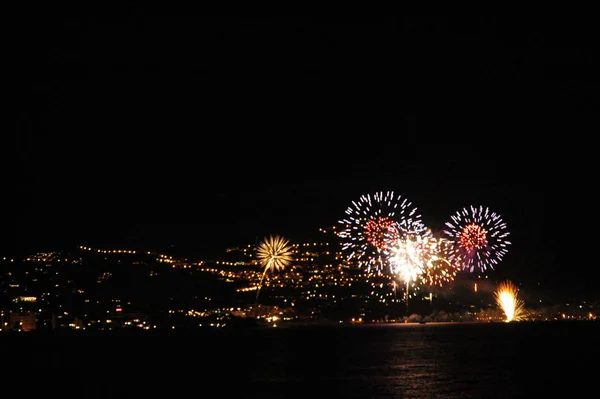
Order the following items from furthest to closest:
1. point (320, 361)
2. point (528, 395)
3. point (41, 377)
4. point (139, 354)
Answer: point (139, 354), point (320, 361), point (41, 377), point (528, 395)

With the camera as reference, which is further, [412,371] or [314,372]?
[314,372]

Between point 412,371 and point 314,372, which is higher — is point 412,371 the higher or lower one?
the higher one

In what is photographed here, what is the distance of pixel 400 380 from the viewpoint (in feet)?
258

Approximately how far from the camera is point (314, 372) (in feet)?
292

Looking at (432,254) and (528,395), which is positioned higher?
(432,254)

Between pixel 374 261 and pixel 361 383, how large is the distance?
113 ft

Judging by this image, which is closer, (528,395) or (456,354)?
(528,395)

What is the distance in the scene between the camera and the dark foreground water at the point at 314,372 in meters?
70.6

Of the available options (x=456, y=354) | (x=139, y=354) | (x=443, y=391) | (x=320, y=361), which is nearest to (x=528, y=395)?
(x=443, y=391)

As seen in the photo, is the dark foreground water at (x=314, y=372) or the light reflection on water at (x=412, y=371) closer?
the light reflection on water at (x=412, y=371)

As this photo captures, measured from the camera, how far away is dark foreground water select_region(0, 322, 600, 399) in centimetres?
7062

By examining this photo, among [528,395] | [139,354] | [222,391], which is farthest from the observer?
[139,354]

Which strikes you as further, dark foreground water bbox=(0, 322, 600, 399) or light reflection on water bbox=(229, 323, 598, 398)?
dark foreground water bbox=(0, 322, 600, 399)

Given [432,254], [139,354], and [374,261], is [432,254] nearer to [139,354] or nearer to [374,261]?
[374,261]
